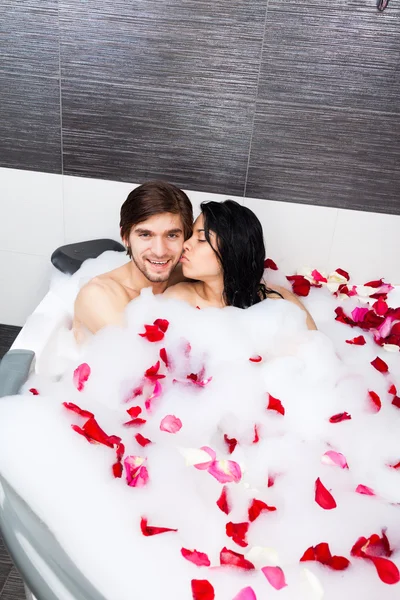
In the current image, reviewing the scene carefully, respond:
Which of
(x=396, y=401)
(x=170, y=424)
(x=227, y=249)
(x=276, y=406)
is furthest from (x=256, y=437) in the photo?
(x=227, y=249)

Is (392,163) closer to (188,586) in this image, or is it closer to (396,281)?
(396,281)

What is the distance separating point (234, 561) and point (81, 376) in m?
0.68

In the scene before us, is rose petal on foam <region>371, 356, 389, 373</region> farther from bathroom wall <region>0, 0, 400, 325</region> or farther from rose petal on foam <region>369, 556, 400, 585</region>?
rose petal on foam <region>369, 556, 400, 585</region>

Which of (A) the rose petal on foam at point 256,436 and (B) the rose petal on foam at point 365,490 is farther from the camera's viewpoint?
(A) the rose petal on foam at point 256,436

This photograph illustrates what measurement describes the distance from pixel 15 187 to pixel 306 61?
3.87 feet

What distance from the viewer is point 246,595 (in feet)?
3.41

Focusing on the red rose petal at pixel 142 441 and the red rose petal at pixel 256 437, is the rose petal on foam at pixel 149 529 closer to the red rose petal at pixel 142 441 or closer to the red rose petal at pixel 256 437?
the red rose petal at pixel 142 441

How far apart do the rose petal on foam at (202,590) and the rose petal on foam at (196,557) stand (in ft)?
0.14

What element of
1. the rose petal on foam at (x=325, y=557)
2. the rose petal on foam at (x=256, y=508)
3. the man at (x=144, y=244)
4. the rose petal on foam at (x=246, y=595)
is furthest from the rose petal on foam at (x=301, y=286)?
the rose petal on foam at (x=246, y=595)

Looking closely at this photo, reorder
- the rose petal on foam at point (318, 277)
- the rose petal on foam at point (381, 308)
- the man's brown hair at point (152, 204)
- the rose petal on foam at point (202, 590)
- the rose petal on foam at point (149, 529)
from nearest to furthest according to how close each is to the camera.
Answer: the rose petal on foam at point (202, 590), the rose petal on foam at point (149, 529), the man's brown hair at point (152, 204), the rose petal on foam at point (381, 308), the rose petal on foam at point (318, 277)

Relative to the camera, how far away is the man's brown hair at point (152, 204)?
158 cm

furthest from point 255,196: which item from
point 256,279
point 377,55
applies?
point 377,55

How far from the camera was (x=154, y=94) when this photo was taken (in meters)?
1.90

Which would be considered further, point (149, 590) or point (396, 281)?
point (396, 281)
